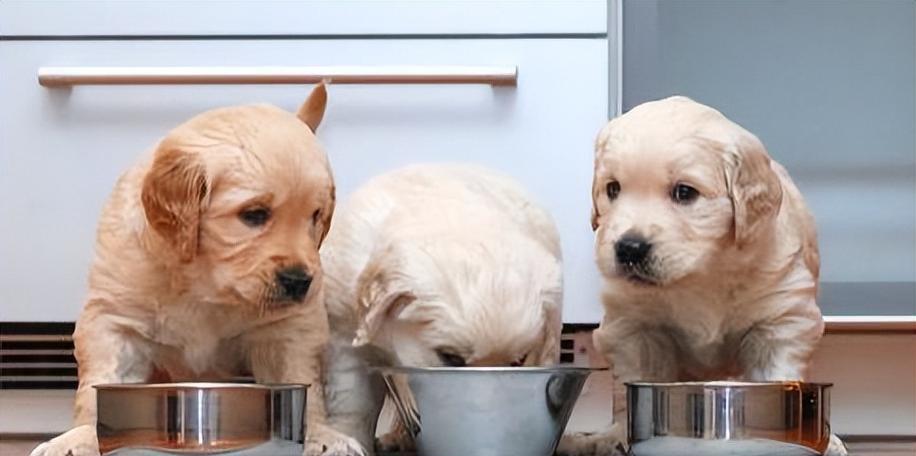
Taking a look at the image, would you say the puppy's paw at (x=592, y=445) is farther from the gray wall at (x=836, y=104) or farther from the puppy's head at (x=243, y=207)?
the gray wall at (x=836, y=104)

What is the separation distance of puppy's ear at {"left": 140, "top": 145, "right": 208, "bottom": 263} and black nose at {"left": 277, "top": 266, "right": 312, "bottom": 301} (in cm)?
14

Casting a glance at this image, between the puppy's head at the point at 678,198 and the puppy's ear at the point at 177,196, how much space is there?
0.64 metres

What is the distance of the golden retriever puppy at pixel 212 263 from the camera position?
6.48 ft

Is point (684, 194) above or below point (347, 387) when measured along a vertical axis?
above

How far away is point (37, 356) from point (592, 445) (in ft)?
3.89

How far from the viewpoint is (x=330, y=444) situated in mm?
2088

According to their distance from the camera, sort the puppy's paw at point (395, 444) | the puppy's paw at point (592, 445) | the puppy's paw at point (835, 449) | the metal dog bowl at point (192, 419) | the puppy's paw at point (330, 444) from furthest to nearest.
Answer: the puppy's paw at point (395, 444) < the puppy's paw at point (592, 445) < the puppy's paw at point (835, 449) < the puppy's paw at point (330, 444) < the metal dog bowl at point (192, 419)

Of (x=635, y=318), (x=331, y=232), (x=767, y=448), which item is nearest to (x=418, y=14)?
(x=331, y=232)

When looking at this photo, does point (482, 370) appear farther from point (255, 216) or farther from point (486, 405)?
point (255, 216)

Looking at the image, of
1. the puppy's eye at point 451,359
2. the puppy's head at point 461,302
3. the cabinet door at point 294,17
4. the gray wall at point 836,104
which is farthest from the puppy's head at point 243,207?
the gray wall at point 836,104

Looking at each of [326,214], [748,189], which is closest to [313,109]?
[326,214]

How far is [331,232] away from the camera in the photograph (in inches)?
91.0

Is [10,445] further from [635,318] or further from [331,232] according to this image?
[635,318]

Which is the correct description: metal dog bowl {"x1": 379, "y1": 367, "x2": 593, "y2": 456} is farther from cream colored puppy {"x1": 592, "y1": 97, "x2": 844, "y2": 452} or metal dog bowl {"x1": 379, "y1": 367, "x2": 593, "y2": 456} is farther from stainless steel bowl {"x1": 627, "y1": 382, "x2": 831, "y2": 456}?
cream colored puppy {"x1": 592, "y1": 97, "x2": 844, "y2": 452}
